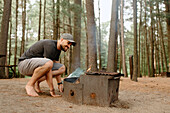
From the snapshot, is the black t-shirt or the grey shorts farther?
the black t-shirt

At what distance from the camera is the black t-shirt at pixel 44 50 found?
11.1 feet

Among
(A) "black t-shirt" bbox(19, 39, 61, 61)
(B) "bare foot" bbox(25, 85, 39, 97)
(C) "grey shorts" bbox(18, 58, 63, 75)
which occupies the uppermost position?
(A) "black t-shirt" bbox(19, 39, 61, 61)

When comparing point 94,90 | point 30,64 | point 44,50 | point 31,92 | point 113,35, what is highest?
point 113,35

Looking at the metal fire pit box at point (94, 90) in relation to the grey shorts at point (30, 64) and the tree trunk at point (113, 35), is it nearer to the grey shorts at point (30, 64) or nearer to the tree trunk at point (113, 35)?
the grey shorts at point (30, 64)

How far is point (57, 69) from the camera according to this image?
3705 mm

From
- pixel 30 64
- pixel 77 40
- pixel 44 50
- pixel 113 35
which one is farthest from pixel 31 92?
pixel 77 40

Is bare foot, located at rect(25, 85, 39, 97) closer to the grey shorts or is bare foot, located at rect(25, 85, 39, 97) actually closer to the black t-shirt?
the grey shorts

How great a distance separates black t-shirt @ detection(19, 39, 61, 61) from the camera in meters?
3.40

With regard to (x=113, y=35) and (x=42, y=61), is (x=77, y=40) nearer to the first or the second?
(x=113, y=35)

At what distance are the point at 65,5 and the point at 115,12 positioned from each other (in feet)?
18.2

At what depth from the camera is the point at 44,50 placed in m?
3.42

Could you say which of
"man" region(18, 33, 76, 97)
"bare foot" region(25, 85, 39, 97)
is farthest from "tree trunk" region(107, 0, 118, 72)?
"bare foot" region(25, 85, 39, 97)

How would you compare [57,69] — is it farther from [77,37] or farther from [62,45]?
[77,37]

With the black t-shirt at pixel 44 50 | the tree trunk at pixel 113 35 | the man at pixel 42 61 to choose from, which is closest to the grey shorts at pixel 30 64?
the man at pixel 42 61
